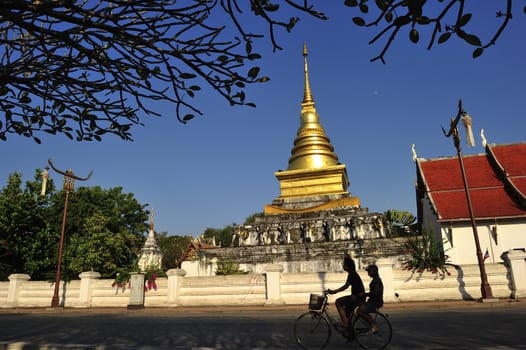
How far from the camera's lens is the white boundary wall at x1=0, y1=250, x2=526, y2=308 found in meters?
13.2

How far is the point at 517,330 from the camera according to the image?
701cm

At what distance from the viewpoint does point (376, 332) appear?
19.8ft

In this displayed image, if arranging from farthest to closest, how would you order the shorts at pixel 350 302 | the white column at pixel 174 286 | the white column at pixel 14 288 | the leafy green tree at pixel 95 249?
the leafy green tree at pixel 95 249
the white column at pixel 14 288
the white column at pixel 174 286
the shorts at pixel 350 302

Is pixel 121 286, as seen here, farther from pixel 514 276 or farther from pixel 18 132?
pixel 514 276

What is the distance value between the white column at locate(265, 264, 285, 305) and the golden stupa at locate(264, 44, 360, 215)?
A: 13.3 m

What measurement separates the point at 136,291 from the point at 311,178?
59.9ft

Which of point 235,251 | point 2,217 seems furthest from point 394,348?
point 2,217

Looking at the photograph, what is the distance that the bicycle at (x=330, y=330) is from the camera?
6.11 metres

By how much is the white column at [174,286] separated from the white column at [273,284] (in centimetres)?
391

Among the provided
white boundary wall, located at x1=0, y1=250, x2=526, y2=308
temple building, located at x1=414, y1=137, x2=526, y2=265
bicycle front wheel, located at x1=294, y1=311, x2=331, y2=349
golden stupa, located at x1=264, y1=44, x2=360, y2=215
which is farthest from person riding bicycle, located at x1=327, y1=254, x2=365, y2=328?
golden stupa, located at x1=264, y1=44, x2=360, y2=215

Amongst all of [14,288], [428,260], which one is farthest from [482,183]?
[14,288]

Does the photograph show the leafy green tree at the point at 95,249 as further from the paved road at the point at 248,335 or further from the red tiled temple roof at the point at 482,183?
the red tiled temple roof at the point at 482,183

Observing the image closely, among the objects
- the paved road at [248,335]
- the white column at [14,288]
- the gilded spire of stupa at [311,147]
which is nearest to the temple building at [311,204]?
the gilded spire of stupa at [311,147]

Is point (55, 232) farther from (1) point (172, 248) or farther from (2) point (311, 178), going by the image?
(1) point (172, 248)
